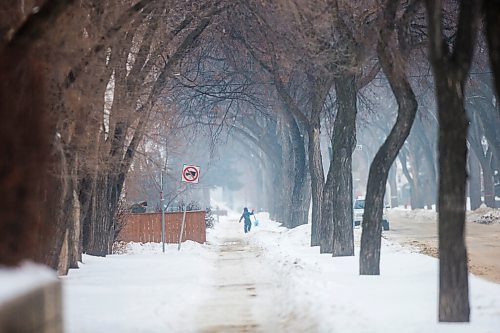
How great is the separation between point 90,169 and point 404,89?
23.7 feet

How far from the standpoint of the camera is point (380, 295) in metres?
15.6

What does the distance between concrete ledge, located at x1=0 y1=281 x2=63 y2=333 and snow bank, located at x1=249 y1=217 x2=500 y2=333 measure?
3760 millimetres

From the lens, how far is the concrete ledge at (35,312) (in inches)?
293

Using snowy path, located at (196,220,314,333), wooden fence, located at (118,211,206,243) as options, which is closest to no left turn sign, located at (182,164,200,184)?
wooden fence, located at (118,211,206,243)

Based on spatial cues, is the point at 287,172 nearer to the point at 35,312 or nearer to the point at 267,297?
the point at 267,297

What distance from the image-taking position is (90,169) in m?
20.6

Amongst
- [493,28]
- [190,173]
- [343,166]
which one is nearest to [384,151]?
[343,166]

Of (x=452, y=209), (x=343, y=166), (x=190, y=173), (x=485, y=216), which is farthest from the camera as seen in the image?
(x=485, y=216)

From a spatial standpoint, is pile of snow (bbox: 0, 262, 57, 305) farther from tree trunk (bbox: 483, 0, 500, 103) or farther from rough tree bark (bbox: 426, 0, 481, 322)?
tree trunk (bbox: 483, 0, 500, 103)

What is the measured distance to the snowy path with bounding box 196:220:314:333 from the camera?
13.3 m

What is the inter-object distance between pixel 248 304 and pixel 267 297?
87 cm

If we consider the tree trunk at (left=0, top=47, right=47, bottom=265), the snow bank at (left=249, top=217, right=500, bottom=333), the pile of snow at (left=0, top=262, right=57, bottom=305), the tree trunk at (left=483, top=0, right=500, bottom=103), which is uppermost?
the tree trunk at (left=483, top=0, right=500, bottom=103)

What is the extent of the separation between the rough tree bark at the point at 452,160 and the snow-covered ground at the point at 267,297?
50cm

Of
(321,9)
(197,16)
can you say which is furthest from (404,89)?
(197,16)
